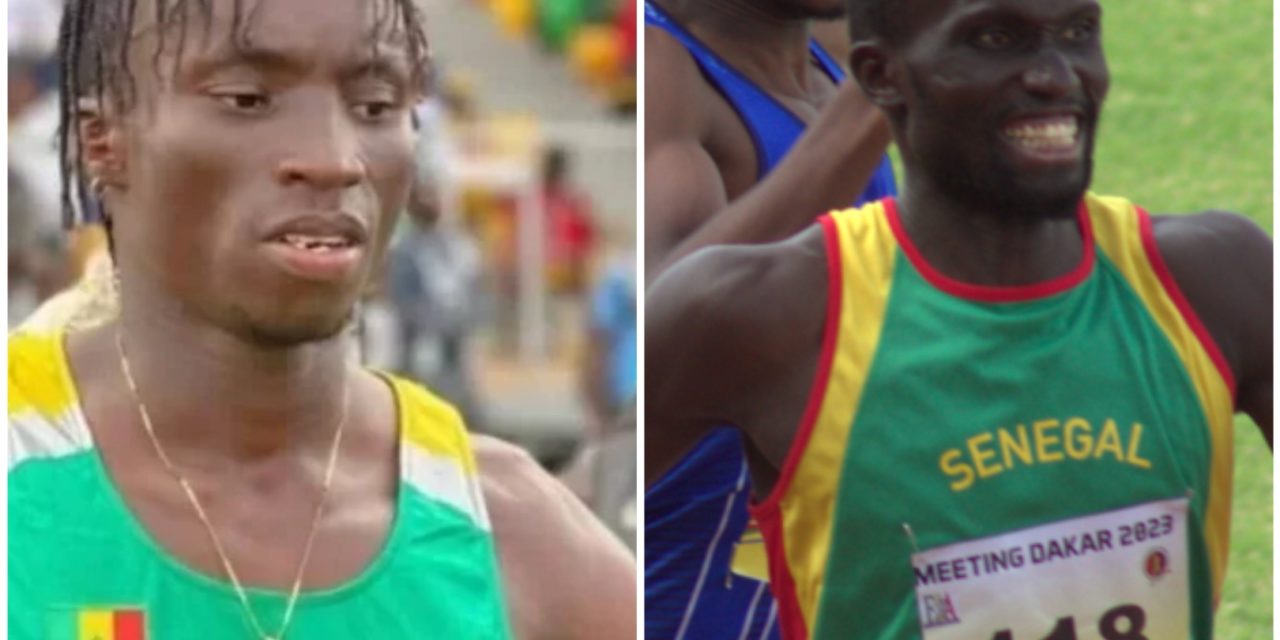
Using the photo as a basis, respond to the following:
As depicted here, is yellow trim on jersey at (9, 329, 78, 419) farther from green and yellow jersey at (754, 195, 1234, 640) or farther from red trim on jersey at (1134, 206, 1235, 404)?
red trim on jersey at (1134, 206, 1235, 404)

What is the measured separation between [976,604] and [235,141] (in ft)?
2.65

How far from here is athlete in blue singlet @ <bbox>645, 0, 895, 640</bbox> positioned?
245 cm

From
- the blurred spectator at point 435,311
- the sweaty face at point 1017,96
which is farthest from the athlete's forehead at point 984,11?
the blurred spectator at point 435,311

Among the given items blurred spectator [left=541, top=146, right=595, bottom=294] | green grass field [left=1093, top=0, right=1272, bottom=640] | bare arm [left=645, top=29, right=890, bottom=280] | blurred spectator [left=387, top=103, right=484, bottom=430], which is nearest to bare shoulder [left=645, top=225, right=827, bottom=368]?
bare arm [left=645, top=29, right=890, bottom=280]

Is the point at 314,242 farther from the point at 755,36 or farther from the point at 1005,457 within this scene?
the point at 755,36

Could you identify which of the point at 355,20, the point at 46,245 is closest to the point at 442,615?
the point at 355,20

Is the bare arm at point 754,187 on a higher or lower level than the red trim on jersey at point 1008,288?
higher

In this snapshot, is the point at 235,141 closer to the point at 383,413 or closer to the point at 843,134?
the point at 383,413

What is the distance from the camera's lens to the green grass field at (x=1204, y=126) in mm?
3361

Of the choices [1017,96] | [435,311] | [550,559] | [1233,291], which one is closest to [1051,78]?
[1017,96]

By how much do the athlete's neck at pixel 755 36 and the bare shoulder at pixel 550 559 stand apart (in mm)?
697

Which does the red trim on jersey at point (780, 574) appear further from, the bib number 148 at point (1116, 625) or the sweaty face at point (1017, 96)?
the sweaty face at point (1017, 96)

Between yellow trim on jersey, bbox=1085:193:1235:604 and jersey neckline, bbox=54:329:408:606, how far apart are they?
727 mm

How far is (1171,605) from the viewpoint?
232cm
